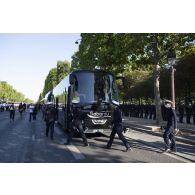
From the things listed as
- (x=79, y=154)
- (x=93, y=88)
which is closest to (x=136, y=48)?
(x=93, y=88)

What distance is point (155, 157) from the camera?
899 centimetres

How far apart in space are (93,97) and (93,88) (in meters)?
0.42

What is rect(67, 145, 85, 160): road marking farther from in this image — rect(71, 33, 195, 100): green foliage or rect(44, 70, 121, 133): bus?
rect(71, 33, 195, 100): green foliage

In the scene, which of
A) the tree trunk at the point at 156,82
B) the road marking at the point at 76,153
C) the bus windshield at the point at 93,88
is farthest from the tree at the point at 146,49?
the road marking at the point at 76,153

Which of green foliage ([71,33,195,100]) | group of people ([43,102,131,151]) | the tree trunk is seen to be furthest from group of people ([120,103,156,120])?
group of people ([43,102,131,151])

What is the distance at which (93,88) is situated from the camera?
43.8ft

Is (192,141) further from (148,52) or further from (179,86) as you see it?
(179,86)

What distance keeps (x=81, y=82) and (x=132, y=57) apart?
1040 centimetres

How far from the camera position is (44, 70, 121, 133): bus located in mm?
12867

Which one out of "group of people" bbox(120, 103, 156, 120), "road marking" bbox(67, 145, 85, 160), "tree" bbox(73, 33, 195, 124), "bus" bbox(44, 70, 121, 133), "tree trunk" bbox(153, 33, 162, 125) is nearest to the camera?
"road marking" bbox(67, 145, 85, 160)

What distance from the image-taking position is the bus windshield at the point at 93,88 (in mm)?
13179

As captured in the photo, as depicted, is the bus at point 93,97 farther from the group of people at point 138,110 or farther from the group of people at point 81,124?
the group of people at point 138,110
